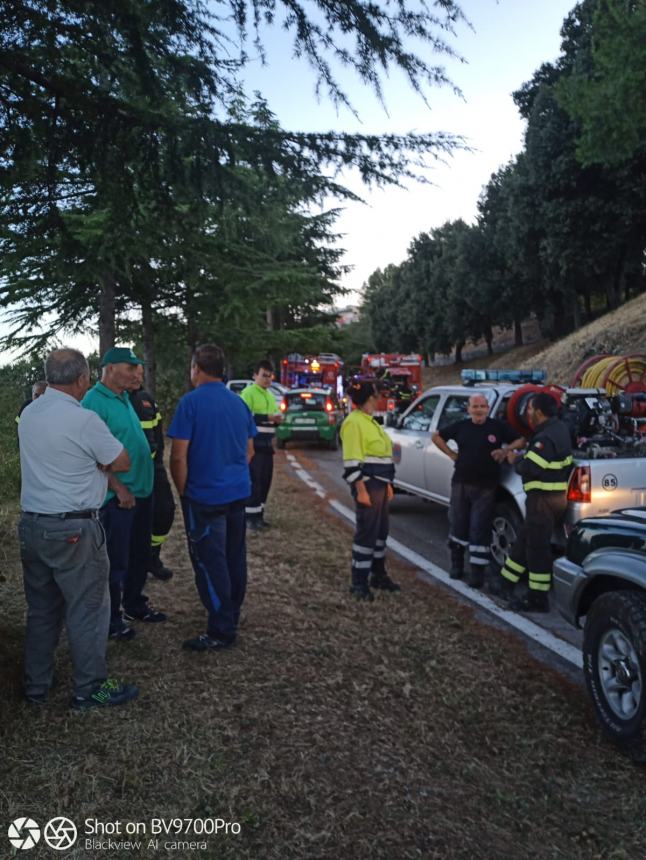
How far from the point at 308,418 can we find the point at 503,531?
37.7 feet

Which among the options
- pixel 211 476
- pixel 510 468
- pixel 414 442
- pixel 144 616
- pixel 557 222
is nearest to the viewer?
pixel 211 476

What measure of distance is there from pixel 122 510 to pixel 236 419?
920mm

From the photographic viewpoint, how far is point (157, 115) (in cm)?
421

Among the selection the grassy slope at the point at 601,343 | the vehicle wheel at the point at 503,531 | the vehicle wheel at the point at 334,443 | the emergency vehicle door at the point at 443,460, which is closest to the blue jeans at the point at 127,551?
the vehicle wheel at the point at 503,531

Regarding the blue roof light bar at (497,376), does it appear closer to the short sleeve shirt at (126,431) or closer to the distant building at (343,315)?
the short sleeve shirt at (126,431)

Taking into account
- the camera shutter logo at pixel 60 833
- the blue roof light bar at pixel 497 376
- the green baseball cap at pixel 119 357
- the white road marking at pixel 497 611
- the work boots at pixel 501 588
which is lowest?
the white road marking at pixel 497 611

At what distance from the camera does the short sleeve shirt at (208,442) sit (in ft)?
14.4

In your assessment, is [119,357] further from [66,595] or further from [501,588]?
[501,588]

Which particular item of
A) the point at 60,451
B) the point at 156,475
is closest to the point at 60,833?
the point at 60,451

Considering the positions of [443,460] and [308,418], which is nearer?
[443,460]

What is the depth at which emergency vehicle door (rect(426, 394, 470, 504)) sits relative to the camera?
317 inches

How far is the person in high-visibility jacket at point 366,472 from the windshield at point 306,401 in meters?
12.3

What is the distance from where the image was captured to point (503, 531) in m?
6.68

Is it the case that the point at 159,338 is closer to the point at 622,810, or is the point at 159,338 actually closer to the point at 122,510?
the point at 122,510
